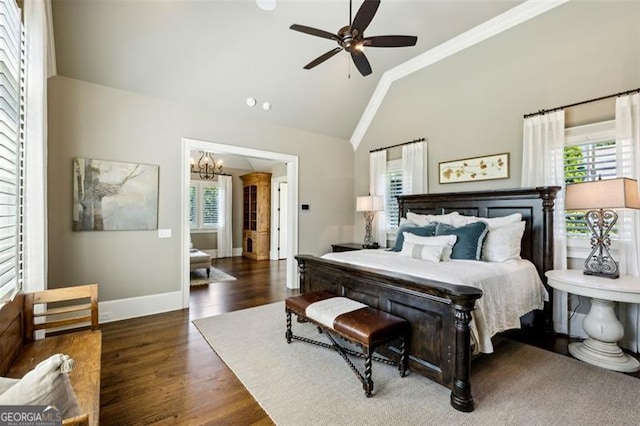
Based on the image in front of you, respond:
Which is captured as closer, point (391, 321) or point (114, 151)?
point (391, 321)

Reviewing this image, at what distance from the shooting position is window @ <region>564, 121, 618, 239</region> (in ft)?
9.97

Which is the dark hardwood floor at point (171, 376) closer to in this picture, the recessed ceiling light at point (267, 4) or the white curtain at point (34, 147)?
the white curtain at point (34, 147)

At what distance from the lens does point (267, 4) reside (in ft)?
10.8

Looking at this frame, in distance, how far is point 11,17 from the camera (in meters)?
1.89

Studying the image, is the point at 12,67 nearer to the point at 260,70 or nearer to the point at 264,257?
the point at 260,70

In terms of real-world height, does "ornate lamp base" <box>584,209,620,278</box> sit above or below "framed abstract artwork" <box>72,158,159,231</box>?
below

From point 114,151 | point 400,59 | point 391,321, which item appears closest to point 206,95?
point 114,151

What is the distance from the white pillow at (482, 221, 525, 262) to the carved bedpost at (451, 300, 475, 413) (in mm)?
1498

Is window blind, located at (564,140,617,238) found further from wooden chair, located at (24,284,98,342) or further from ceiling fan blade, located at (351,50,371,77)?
wooden chair, located at (24,284,98,342)

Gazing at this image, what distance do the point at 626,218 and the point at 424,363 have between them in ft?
8.45

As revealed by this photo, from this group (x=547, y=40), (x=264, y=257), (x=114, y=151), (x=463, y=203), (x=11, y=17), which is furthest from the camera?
(x=264, y=257)

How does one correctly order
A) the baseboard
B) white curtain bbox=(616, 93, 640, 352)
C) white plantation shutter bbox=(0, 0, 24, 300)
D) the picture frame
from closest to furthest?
white plantation shutter bbox=(0, 0, 24, 300) → white curtain bbox=(616, 93, 640, 352) → the baseboard → the picture frame

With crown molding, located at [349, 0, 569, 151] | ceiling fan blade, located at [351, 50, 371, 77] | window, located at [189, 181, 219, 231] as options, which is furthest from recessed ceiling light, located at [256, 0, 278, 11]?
window, located at [189, 181, 219, 231]

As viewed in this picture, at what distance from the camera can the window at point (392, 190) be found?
17.4ft
